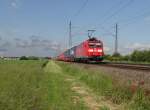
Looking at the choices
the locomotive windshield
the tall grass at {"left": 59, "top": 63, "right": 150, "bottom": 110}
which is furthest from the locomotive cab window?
the tall grass at {"left": 59, "top": 63, "right": 150, "bottom": 110}

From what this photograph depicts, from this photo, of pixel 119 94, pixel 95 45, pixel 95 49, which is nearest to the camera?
pixel 119 94

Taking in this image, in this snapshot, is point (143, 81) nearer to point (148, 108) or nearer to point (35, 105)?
point (148, 108)

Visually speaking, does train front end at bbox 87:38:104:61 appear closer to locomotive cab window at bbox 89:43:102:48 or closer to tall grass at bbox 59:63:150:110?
locomotive cab window at bbox 89:43:102:48

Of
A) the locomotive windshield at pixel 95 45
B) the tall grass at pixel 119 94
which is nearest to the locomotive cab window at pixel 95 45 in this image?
the locomotive windshield at pixel 95 45

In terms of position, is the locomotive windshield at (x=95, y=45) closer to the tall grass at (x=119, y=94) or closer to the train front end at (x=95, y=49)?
the train front end at (x=95, y=49)

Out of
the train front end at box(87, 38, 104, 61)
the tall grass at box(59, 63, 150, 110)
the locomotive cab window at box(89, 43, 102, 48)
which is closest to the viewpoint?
the tall grass at box(59, 63, 150, 110)

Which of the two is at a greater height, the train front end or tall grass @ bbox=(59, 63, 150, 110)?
the train front end

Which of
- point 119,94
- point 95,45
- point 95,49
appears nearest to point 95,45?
point 95,45

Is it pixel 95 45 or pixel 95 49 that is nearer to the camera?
pixel 95 49

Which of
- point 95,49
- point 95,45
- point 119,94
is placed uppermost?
point 95,45

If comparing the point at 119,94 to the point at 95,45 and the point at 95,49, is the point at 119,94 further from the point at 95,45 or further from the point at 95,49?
the point at 95,45

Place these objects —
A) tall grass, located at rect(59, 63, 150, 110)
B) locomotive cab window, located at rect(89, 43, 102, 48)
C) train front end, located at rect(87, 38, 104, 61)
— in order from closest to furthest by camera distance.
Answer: tall grass, located at rect(59, 63, 150, 110) < train front end, located at rect(87, 38, 104, 61) < locomotive cab window, located at rect(89, 43, 102, 48)

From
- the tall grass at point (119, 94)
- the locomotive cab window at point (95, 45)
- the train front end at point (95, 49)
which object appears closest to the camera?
the tall grass at point (119, 94)

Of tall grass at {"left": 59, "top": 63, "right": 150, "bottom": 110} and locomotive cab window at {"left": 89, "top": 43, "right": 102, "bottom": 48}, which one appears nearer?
tall grass at {"left": 59, "top": 63, "right": 150, "bottom": 110}
